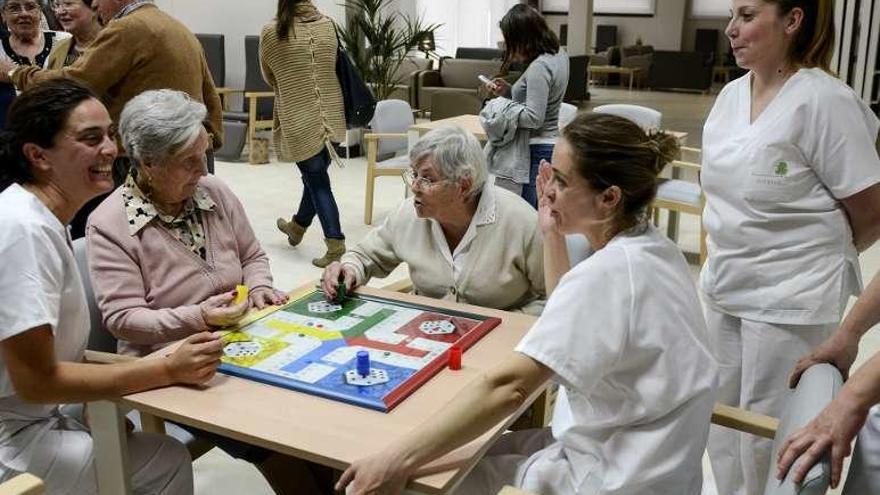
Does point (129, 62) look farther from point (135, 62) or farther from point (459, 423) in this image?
point (459, 423)

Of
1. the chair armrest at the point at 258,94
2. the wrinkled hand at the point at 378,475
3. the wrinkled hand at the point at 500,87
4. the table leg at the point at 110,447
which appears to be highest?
the wrinkled hand at the point at 500,87

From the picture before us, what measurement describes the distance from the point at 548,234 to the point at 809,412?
0.69m

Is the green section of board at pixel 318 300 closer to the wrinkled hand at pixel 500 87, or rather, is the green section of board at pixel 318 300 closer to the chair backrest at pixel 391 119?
the wrinkled hand at pixel 500 87

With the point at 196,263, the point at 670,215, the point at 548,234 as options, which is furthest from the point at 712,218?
the point at 670,215

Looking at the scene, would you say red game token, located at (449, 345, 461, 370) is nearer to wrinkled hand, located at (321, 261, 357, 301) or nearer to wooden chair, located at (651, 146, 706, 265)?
wrinkled hand, located at (321, 261, 357, 301)

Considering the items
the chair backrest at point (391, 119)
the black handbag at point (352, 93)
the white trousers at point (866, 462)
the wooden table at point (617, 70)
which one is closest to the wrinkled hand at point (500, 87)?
the black handbag at point (352, 93)

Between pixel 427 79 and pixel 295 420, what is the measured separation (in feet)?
28.9

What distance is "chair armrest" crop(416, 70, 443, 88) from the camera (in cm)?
998

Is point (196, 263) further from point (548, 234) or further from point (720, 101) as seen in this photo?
point (720, 101)

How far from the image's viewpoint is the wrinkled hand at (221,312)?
1947 millimetres

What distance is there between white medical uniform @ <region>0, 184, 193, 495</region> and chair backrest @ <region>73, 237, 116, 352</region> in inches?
10.9

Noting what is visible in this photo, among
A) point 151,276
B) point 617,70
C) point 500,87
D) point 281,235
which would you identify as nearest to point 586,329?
point 151,276

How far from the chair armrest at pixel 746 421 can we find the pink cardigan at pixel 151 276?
1.22 meters

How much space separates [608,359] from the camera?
134 centimetres
